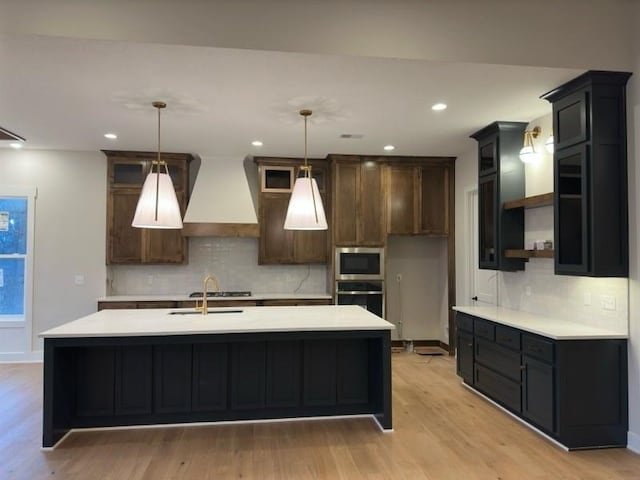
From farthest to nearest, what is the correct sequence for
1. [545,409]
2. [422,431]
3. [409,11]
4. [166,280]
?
[166,280], [422,431], [545,409], [409,11]

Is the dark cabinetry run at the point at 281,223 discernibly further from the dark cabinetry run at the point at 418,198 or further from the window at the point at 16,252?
the window at the point at 16,252

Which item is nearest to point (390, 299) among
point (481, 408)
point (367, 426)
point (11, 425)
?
point (481, 408)

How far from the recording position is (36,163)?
5.69 meters

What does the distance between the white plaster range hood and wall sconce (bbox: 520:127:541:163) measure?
3.37m

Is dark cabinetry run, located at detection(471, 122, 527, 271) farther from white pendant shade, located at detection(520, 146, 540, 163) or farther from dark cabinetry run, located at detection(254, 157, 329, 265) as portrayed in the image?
dark cabinetry run, located at detection(254, 157, 329, 265)

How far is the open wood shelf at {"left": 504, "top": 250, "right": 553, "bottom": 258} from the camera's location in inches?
146

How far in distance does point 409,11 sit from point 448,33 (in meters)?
0.32

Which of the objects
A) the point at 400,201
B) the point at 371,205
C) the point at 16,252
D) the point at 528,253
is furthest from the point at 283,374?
the point at 16,252

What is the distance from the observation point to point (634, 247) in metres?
3.10

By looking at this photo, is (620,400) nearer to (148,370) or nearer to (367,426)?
(367,426)


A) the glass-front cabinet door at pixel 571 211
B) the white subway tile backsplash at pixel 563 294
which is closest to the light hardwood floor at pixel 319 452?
the white subway tile backsplash at pixel 563 294

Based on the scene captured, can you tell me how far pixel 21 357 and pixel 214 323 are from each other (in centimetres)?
382

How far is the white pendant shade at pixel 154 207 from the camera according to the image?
339 cm

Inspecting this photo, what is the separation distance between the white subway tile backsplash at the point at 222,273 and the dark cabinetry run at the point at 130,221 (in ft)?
1.02
